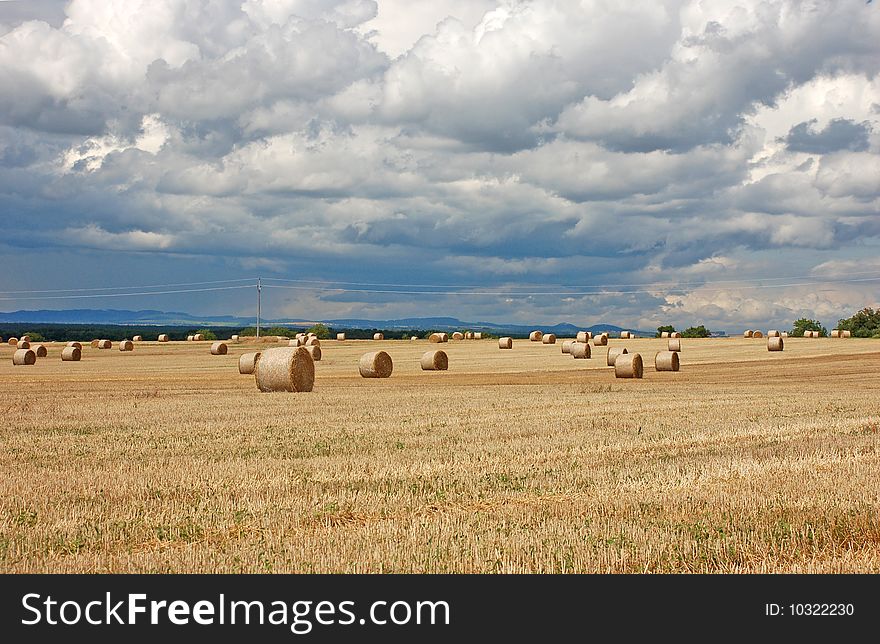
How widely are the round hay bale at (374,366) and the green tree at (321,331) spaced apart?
227 ft

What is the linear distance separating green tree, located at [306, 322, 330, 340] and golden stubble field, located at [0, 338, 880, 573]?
86096 mm

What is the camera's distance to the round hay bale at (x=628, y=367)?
4019 centimetres

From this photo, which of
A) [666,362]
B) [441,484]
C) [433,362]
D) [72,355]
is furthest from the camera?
[72,355]

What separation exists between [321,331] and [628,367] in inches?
3030

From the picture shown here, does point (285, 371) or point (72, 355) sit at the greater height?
point (72, 355)

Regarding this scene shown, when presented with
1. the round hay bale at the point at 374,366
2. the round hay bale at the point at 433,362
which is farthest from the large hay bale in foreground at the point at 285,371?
the round hay bale at the point at 433,362

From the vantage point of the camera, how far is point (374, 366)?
41125 millimetres

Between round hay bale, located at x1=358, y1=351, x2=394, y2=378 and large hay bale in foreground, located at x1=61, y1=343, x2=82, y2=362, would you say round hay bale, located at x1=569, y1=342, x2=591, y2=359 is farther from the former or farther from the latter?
large hay bale in foreground, located at x1=61, y1=343, x2=82, y2=362

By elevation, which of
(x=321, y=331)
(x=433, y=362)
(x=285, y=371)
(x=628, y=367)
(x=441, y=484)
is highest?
(x=321, y=331)

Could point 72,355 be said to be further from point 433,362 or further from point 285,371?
point 285,371

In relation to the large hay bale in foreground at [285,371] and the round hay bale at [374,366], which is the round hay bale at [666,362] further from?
the large hay bale in foreground at [285,371]

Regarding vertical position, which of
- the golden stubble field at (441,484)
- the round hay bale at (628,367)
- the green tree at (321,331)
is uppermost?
the green tree at (321,331)

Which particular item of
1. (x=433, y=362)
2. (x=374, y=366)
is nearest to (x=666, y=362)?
(x=433, y=362)
